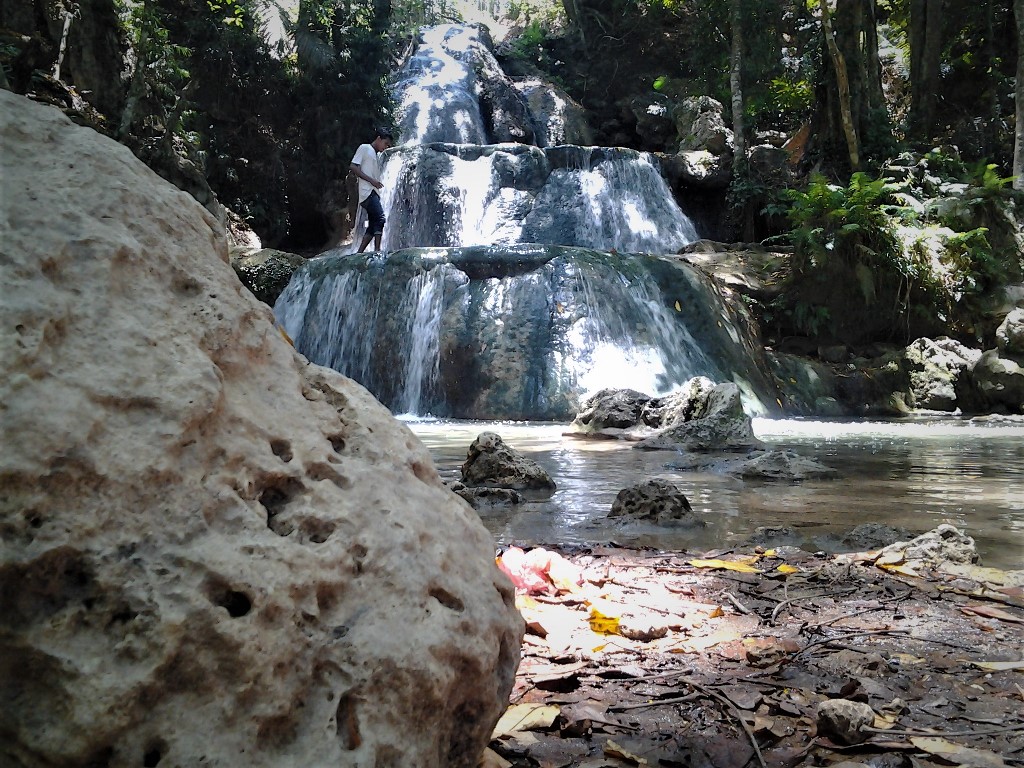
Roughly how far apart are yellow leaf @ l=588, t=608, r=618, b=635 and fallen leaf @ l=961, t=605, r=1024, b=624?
3.62 feet

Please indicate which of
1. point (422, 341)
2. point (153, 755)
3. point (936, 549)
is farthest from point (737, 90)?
point (153, 755)

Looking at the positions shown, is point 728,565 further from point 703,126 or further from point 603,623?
point 703,126

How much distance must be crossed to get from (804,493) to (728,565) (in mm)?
2136

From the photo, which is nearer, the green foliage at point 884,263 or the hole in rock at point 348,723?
the hole in rock at point 348,723

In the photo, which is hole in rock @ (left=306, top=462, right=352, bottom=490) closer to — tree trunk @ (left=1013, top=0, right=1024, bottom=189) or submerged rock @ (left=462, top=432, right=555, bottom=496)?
submerged rock @ (left=462, top=432, right=555, bottom=496)

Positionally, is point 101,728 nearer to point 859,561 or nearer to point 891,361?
point 859,561

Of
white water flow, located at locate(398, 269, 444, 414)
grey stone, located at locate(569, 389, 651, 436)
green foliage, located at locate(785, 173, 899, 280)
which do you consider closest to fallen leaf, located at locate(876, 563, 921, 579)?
grey stone, located at locate(569, 389, 651, 436)

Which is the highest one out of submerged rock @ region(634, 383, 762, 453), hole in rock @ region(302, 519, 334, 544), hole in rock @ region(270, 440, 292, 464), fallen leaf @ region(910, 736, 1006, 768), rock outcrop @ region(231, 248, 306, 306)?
rock outcrop @ region(231, 248, 306, 306)

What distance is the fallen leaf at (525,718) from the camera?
5.62 feet

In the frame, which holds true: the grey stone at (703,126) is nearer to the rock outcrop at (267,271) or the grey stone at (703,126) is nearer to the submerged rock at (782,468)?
the rock outcrop at (267,271)

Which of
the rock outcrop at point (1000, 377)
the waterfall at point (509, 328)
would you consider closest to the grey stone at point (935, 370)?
the rock outcrop at point (1000, 377)

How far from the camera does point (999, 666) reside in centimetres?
203

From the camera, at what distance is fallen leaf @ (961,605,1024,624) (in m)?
2.40

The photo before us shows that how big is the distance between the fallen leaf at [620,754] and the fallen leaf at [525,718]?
0.15m
